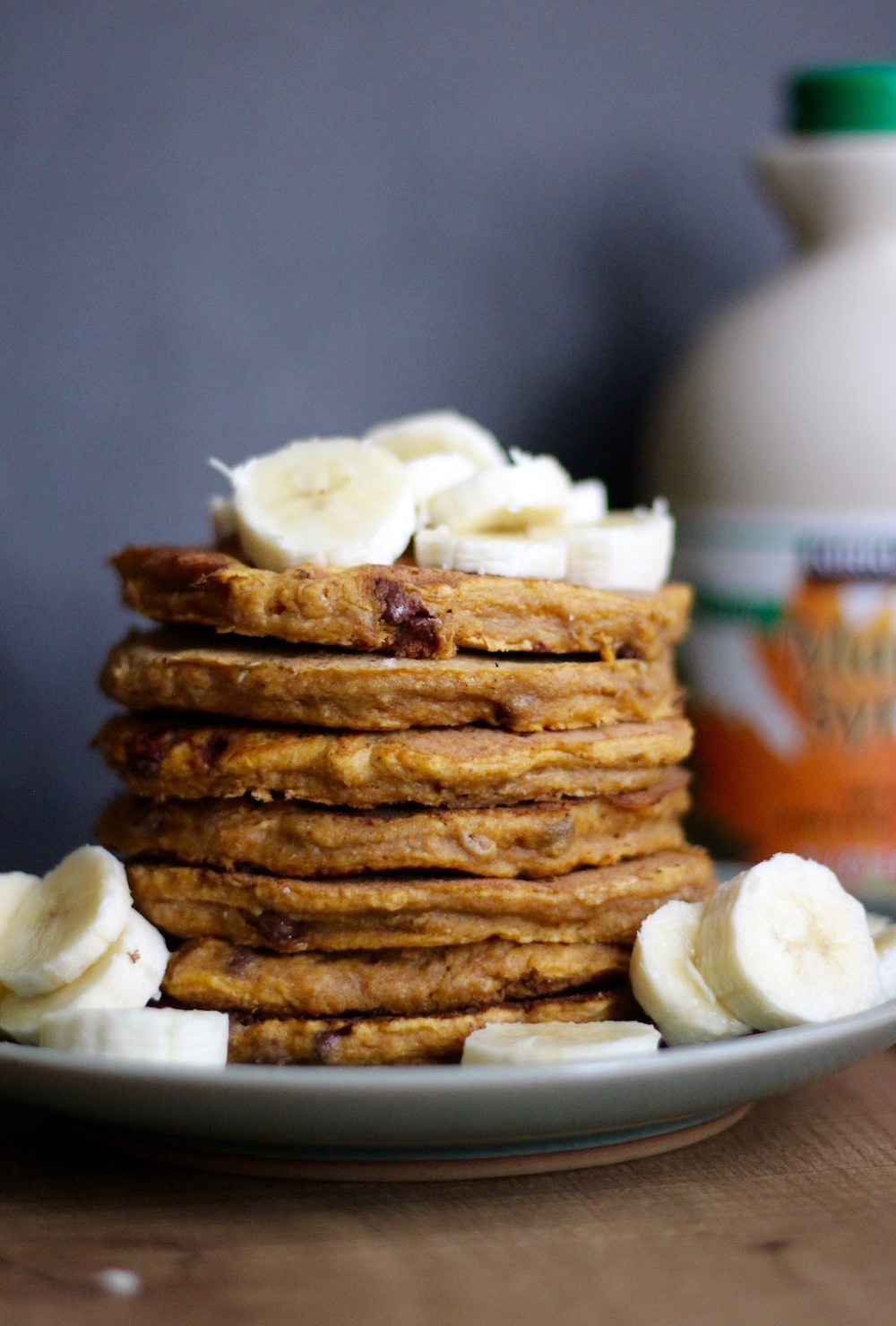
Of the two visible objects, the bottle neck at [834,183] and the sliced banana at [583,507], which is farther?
the bottle neck at [834,183]

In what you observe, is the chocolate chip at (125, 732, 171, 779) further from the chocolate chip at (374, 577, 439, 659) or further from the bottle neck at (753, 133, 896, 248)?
the bottle neck at (753, 133, 896, 248)

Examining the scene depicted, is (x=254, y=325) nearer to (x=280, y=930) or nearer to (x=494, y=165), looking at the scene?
(x=494, y=165)

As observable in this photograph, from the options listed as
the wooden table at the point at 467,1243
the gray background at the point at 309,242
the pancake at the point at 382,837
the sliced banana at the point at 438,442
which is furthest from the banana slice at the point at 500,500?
the gray background at the point at 309,242

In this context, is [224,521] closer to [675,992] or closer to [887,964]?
[675,992]

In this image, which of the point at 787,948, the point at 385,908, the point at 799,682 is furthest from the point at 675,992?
the point at 799,682

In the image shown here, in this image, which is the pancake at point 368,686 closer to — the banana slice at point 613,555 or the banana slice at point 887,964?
the banana slice at point 613,555

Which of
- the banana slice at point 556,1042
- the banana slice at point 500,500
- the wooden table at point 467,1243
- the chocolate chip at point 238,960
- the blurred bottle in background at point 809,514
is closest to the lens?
the wooden table at point 467,1243

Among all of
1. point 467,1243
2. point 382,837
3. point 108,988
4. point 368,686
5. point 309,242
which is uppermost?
point 309,242

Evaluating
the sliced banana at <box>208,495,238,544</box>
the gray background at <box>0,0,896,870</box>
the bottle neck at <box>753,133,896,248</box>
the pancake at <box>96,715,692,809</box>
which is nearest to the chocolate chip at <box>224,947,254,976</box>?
the pancake at <box>96,715,692,809</box>
